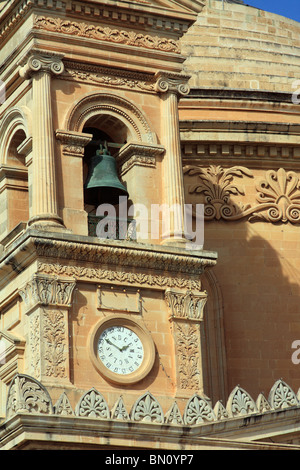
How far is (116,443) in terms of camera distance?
29.9 metres

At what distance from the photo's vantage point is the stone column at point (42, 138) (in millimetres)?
34125

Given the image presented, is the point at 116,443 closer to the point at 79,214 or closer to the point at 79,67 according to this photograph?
the point at 79,214

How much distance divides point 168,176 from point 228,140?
5540mm

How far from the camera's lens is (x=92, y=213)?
120ft

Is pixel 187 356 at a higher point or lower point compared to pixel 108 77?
lower

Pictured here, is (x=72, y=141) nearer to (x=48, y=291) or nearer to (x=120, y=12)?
(x=120, y=12)

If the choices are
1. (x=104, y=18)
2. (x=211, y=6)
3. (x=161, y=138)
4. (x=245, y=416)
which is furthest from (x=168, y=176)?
(x=211, y=6)

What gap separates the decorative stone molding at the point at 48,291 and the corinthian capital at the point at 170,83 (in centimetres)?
474

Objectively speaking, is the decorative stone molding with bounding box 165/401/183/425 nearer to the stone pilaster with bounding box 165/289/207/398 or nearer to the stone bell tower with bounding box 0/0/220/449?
the stone bell tower with bounding box 0/0/220/449

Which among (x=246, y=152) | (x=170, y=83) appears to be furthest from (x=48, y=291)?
(x=246, y=152)

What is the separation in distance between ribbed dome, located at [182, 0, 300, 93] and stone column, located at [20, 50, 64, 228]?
28.0 feet

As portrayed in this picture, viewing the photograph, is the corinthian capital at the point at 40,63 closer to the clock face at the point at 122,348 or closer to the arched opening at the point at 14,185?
the arched opening at the point at 14,185

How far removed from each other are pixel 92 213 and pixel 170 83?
297 cm

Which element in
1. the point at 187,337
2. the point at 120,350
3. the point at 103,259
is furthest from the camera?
the point at 187,337
